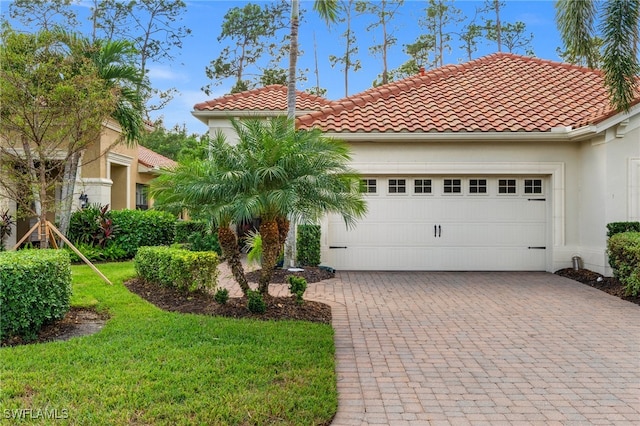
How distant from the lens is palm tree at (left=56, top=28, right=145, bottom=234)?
38.1ft

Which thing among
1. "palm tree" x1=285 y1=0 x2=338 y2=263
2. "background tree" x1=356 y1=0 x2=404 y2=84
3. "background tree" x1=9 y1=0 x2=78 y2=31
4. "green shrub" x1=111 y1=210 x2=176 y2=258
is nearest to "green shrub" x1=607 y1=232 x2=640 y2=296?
"palm tree" x1=285 y1=0 x2=338 y2=263

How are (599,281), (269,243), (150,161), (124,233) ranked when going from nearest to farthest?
(269,243) → (599,281) → (124,233) → (150,161)

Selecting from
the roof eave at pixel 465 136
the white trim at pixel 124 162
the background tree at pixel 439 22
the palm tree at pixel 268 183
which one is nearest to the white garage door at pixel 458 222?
the roof eave at pixel 465 136

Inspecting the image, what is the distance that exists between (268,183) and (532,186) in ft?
27.7

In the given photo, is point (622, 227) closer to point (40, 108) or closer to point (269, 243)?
point (269, 243)

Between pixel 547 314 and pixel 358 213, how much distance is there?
3.62 metres

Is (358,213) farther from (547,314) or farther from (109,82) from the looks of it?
(109,82)

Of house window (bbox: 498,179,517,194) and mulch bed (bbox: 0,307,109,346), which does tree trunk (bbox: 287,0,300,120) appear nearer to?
house window (bbox: 498,179,517,194)

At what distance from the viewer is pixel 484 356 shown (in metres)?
5.51

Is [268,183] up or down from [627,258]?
up

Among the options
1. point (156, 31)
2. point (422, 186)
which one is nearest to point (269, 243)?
point (422, 186)

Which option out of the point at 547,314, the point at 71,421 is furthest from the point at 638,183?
the point at 71,421

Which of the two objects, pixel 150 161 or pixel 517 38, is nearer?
pixel 150 161

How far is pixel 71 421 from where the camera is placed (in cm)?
358
